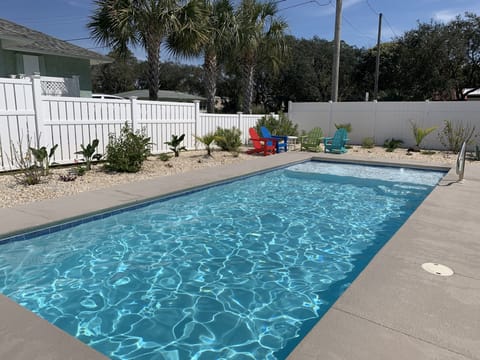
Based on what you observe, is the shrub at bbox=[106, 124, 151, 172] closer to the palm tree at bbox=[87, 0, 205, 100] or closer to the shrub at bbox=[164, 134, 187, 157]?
the shrub at bbox=[164, 134, 187, 157]

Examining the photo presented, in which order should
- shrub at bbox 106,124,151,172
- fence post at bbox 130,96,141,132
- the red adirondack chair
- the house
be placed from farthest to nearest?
the red adirondack chair, the house, fence post at bbox 130,96,141,132, shrub at bbox 106,124,151,172

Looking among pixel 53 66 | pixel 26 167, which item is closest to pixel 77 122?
pixel 26 167

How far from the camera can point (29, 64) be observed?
41.9 feet

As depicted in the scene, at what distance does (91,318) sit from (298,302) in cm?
198

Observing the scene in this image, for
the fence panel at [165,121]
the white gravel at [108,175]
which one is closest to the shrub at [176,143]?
the white gravel at [108,175]

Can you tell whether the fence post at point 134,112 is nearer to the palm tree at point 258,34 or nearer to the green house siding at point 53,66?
the green house siding at point 53,66

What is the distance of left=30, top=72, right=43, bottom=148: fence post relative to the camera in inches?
300

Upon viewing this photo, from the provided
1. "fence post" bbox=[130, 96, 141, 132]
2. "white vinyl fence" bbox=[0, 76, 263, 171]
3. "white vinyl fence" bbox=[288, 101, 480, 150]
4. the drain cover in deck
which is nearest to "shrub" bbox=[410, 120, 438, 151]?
"white vinyl fence" bbox=[288, 101, 480, 150]

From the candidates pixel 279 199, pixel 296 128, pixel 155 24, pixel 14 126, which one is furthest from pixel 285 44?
pixel 14 126

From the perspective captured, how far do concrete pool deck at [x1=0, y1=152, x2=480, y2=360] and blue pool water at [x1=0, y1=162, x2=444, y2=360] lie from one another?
0.46 m

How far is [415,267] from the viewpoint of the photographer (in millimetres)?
3506

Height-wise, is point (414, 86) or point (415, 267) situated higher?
point (414, 86)

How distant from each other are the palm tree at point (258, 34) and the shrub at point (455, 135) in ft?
26.8

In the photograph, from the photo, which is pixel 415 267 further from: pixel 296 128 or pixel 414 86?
pixel 414 86
